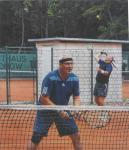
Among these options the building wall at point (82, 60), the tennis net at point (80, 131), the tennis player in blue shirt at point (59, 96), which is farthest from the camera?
the building wall at point (82, 60)

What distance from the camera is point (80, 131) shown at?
37.1 ft

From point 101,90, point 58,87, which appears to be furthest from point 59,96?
point 101,90

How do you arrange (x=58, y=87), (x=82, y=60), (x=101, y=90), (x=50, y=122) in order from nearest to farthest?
(x=58, y=87) → (x=50, y=122) → (x=101, y=90) → (x=82, y=60)

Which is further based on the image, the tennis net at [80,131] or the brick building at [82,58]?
the brick building at [82,58]

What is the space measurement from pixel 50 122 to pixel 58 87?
52 cm

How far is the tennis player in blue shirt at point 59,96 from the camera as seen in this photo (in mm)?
7398

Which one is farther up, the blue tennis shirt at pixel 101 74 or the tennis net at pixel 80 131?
the blue tennis shirt at pixel 101 74

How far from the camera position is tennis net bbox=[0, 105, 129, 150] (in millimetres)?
8531

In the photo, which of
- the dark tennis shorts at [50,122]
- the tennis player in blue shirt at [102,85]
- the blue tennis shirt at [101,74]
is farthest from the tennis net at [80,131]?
the blue tennis shirt at [101,74]

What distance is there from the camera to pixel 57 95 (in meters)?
7.55

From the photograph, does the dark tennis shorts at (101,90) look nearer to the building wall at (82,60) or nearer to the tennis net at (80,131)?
the tennis net at (80,131)

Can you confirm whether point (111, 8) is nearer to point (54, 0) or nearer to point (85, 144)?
point (54, 0)

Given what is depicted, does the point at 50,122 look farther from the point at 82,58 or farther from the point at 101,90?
the point at 82,58

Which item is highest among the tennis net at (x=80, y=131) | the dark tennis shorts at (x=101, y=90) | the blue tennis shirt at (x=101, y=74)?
the blue tennis shirt at (x=101, y=74)
